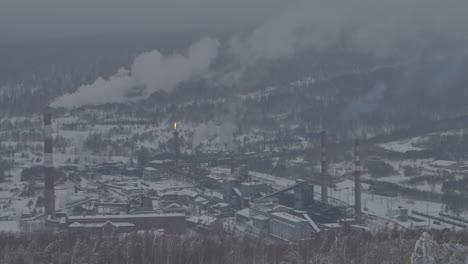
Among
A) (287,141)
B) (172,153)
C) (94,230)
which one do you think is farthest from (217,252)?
(287,141)

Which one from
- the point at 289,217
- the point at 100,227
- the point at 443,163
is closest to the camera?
the point at 100,227

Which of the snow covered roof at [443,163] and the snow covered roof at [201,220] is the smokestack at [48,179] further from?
the snow covered roof at [443,163]

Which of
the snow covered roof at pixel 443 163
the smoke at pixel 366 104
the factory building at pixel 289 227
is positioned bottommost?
the factory building at pixel 289 227

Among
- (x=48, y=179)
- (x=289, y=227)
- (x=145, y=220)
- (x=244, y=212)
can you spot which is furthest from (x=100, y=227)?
(x=244, y=212)

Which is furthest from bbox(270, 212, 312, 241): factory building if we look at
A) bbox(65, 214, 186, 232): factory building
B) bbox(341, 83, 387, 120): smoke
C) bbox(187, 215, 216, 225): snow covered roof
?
bbox(341, 83, 387, 120): smoke

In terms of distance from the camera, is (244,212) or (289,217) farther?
(244,212)

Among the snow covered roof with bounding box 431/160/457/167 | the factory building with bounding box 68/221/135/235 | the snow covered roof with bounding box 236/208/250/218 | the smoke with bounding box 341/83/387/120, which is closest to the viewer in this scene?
the factory building with bounding box 68/221/135/235

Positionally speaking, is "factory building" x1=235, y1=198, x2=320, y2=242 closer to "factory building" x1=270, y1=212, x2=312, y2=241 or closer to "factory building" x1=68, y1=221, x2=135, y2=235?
"factory building" x1=270, y1=212, x2=312, y2=241

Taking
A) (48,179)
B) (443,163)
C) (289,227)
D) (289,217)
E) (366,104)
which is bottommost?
(289,227)

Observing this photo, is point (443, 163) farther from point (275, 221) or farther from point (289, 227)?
point (289, 227)

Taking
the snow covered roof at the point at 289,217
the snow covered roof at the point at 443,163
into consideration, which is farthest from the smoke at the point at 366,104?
the snow covered roof at the point at 289,217

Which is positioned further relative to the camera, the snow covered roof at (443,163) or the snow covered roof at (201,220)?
the snow covered roof at (443,163)
